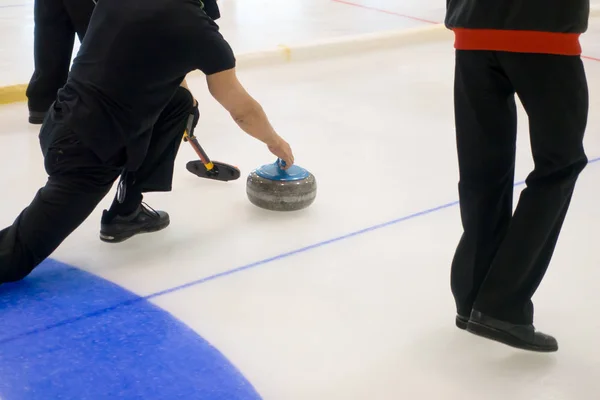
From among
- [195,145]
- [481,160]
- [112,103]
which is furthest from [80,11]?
[481,160]

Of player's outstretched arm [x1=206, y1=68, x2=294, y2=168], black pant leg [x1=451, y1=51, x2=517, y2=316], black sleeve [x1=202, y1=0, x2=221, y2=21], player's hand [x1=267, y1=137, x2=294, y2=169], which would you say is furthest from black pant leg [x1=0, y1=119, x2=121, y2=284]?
black pant leg [x1=451, y1=51, x2=517, y2=316]

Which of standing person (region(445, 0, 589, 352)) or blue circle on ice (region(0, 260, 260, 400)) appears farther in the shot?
blue circle on ice (region(0, 260, 260, 400))

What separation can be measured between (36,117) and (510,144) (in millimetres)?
2525

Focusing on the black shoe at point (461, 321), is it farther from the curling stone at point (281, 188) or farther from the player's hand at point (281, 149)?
the curling stone at point (281, 188)

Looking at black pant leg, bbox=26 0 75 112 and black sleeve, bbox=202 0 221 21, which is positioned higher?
black sleeve, bbox=202 0 221 21

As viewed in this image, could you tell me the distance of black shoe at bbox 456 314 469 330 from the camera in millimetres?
2081

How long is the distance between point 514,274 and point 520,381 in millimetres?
253

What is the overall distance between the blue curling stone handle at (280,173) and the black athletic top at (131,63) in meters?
0.62

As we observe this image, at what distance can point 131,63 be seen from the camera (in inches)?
88.9

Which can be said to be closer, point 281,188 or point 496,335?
point 496,335

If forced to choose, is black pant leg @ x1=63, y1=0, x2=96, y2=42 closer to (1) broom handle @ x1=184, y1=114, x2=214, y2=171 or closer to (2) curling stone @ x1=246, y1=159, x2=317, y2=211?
(1) broom handle @ x1=184, y1=114, x2=214, y2=171

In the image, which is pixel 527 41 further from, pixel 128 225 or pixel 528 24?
pixel 128 225

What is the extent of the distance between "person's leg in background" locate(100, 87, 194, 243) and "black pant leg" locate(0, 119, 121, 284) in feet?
0.91

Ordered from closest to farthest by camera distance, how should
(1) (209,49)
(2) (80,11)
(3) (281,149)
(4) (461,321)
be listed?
(4) (461,321)
(1) (209,49)
(3) (281,149)
(2) (80,11)
